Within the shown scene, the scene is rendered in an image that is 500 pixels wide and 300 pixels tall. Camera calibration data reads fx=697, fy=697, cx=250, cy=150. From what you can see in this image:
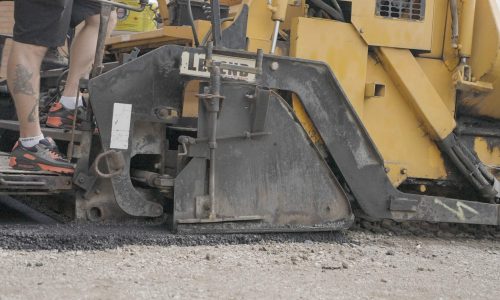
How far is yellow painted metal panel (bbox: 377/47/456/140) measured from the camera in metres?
4.83

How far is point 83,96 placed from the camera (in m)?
4.50

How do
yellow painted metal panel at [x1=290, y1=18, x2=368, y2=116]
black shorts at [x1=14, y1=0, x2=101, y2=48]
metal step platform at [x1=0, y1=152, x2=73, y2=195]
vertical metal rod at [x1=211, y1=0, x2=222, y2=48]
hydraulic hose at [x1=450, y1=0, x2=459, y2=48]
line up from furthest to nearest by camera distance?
hydraulic hose at [x1=450, y1=0, x2=459, y2=48] < yellow painted metal panel at [x1=290, y1=18, x2=368, y2=116] < vertical metal rod at [x1=211, y1=0, x2=222, y2=48] < black shorts at [x1=14, y1=0, x2=101, y2=48] < metal step platform at [x1=0, y1=152, x2=73, y2=195]

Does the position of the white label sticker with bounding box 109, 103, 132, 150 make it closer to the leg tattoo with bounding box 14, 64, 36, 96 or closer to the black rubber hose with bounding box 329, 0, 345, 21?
the leg tattoo with bounding box 14, 64, 36, 96

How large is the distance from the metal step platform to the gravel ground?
0.24m

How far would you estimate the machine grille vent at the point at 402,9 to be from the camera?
4.79 metres

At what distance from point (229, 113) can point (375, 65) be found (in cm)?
125

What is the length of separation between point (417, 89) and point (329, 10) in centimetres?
83

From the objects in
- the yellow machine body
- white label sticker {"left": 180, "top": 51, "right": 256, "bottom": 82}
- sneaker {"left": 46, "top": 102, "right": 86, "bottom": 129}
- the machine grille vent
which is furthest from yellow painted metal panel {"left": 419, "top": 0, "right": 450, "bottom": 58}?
sneaker {"left": 46, "top": 102, "right": 86, "bottom": 129}

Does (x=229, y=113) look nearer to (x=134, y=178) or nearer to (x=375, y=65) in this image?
(x=134, y=178)

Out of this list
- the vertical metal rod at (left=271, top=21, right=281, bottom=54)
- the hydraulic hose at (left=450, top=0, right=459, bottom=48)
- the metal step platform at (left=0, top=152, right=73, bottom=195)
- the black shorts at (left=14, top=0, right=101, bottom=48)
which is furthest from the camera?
the hydraulic hose at (left=450, top=0, right=459, bottom=48)

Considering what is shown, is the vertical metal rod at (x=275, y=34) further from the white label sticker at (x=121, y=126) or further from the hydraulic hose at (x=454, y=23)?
the hydraulic hose at (x=454, y=23)

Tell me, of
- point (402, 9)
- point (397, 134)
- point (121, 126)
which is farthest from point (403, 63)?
point (121, 126)

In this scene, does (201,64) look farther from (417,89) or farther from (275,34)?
(417,89)

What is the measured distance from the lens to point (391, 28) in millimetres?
4801
